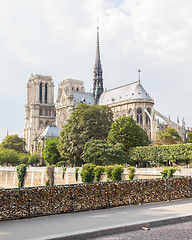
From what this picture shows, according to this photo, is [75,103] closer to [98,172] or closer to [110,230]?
[98,172]

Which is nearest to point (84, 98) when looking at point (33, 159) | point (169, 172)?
point (33, 159)

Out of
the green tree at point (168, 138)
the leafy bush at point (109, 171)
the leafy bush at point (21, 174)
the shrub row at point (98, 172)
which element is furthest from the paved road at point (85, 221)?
the green tree at point (168, 138)

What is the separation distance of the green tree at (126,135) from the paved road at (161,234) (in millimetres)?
34362

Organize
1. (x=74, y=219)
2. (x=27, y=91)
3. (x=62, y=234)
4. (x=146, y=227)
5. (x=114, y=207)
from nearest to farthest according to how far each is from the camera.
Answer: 1. (x=62, y=234)
2. (x=146, y=227)
3. (x=74, y=219)
4. (x=114, y=207)
5. (x=27, y=91)

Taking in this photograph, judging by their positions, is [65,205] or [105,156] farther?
[105,156]

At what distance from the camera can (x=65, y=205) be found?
1107 cm

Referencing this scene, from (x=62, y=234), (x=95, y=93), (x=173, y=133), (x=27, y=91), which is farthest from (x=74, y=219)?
(x=27, y=91)

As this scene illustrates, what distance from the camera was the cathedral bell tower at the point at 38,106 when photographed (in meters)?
104

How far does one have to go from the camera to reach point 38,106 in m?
106

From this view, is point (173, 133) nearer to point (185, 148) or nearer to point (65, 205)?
point (185, 148)

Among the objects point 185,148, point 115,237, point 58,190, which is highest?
point 185,148

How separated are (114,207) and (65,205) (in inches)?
88.9

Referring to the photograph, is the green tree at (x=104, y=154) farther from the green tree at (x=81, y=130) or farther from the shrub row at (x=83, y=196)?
the shrub row at (x=83, y=196)

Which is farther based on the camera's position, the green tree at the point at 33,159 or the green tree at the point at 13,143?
the green tree at the point at 13,143
